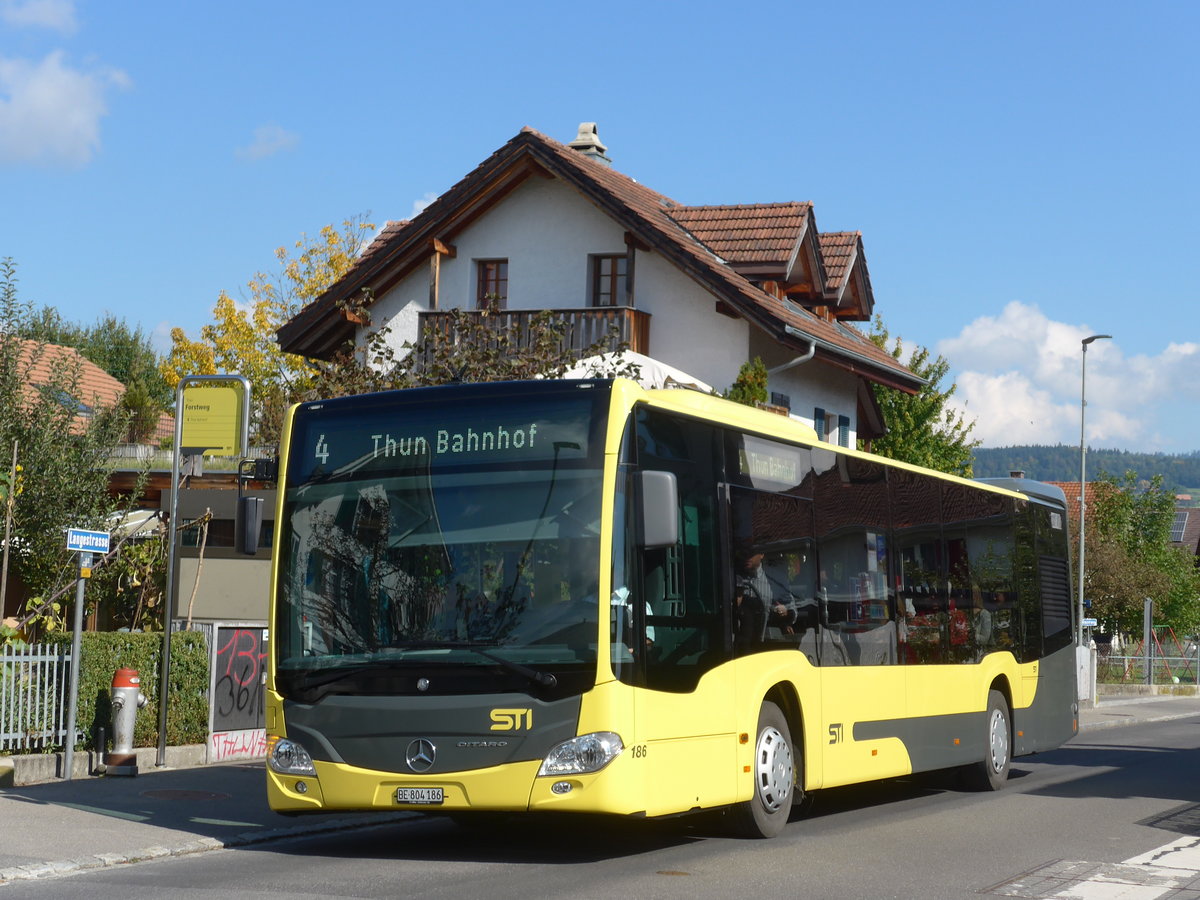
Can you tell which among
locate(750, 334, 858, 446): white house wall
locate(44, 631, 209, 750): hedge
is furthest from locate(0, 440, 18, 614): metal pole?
locate(750, 334, 858, 446): white house wall

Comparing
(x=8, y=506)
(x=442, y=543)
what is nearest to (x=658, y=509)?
(x=442, y=543)

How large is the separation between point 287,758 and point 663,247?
2005 centimetres

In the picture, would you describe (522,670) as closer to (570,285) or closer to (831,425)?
(570,285)

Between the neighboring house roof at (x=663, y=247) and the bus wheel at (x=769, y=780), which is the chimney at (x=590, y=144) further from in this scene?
the bus wheel at (x=769, y=780)

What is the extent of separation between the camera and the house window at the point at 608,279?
3170 cm

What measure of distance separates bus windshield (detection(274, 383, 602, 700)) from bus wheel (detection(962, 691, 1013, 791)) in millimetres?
7806

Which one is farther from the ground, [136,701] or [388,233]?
[388,233]

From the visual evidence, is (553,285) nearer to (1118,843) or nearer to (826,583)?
(826,583)

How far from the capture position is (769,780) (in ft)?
39.3

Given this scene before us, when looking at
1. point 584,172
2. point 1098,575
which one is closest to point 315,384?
point 584,172

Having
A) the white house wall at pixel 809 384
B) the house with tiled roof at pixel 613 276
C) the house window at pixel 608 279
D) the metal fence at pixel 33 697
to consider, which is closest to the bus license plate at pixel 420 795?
the metal fence at pixel 33 697

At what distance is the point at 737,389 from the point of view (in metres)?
26.8

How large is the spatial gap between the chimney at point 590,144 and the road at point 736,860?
24539 mm

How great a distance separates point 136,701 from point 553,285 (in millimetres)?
17318
